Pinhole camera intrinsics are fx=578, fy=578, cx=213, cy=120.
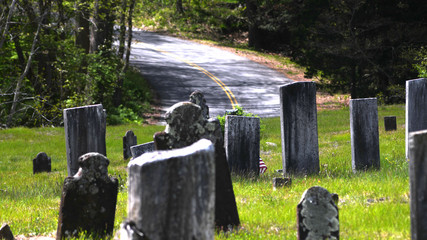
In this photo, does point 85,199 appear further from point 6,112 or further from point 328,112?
point 328,112

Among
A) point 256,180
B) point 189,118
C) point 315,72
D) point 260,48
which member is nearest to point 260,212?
point 189,118

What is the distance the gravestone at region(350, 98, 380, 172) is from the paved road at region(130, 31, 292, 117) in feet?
58.4

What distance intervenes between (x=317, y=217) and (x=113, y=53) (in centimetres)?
2410

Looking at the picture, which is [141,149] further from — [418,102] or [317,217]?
[317,217]

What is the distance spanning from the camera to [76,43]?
28.5m

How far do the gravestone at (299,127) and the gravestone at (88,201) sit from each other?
4570 millimetres

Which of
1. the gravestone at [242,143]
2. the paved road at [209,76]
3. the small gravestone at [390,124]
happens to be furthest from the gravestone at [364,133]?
the paved road at [209,76]

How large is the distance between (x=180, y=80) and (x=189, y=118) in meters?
31.4

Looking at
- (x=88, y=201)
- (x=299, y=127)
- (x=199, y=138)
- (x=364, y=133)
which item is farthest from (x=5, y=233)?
(x=364, y=133)

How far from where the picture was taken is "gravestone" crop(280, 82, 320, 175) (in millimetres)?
9914

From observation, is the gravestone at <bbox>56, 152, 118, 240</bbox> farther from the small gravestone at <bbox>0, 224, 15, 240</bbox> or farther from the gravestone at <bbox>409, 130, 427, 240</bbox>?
the gravestone at <bbox>409, 130, 427, 240</bbox>

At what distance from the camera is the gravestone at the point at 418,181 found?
12.1 ft

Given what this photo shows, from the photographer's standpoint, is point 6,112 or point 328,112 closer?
point 6,112

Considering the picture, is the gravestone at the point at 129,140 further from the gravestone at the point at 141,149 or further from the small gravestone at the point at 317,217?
the small gravestone at the point at 317,217
